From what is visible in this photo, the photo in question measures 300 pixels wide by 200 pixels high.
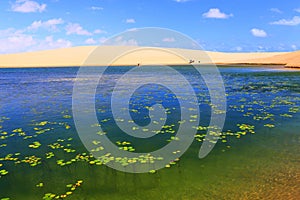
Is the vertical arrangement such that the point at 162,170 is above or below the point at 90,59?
below

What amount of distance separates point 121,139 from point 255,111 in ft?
37.1

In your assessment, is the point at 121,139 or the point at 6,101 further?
the point at 6,101

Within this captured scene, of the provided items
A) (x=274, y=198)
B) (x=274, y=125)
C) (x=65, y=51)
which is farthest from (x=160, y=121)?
(x=65, y=51)

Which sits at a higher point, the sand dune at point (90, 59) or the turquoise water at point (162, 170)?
the sand dune at point (90, 59)

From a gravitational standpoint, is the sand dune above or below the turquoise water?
above

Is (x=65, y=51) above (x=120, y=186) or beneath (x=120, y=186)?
above

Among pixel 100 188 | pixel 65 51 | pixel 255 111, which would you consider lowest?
pixel 100 188

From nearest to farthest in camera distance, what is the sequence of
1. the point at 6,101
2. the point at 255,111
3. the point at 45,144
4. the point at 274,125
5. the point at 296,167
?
the point at 296,167, the point at 45,144, the point at 274,125, the point at 255,111, the point at 6,101

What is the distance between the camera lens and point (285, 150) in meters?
11.6

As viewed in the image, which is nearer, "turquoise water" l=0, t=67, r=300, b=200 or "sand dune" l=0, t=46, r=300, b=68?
"turquoise water" l=0, t=67, r=300, b=200

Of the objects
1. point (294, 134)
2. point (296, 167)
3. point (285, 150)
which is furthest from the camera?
point (294, 134)

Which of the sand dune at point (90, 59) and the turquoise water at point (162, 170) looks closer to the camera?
the turquoise water at point (162, 170)

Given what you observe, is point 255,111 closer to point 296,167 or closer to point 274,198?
point 296,167

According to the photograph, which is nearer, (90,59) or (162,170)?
Result: (162,170)
